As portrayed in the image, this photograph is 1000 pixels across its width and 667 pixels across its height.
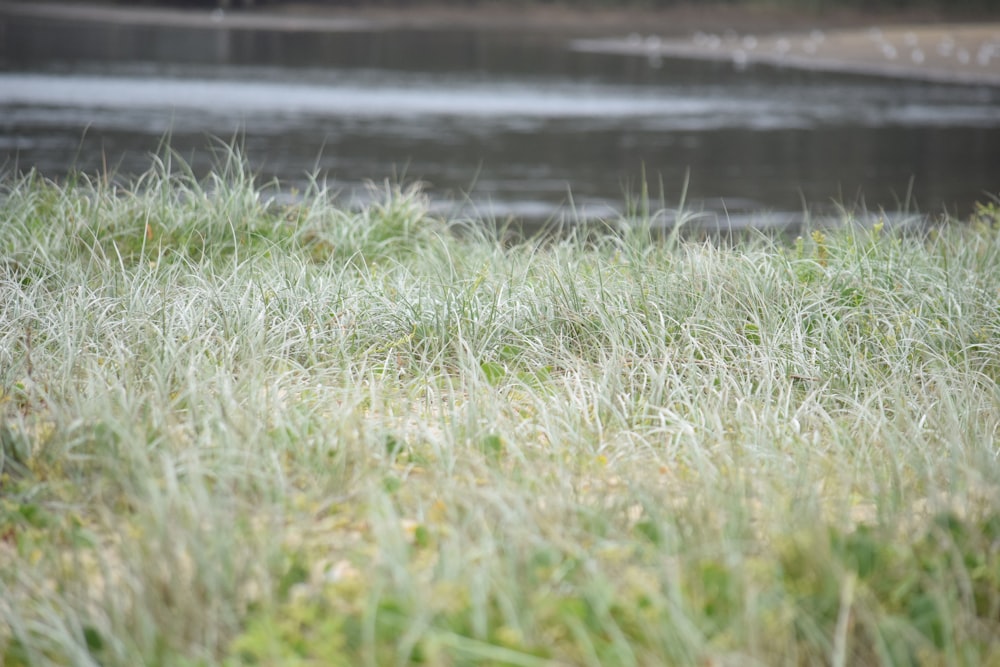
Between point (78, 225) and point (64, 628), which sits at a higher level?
point (78, 225)

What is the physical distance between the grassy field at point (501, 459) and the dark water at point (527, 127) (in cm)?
142

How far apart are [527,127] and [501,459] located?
17.0m

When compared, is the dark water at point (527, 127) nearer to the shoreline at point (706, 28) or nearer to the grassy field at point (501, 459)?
the grassy field at point (501, 459)

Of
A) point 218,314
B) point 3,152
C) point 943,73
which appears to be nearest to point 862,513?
point 218,314

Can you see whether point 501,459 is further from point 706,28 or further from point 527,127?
point 706,28

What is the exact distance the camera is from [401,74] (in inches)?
1287

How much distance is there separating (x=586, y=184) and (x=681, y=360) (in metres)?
9.66

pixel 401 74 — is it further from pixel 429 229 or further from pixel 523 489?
pixel 523 489

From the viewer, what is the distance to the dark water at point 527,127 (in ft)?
44.7

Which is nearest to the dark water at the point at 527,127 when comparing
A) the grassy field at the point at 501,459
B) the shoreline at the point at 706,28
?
the grassy field at the point at 501,459

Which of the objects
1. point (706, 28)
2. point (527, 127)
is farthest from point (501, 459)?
point (706, 28)

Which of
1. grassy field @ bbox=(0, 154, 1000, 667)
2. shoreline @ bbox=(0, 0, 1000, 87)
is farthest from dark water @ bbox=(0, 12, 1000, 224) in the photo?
shoreline @ bbox=(0, 0, 1000, 87)

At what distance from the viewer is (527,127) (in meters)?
20.3

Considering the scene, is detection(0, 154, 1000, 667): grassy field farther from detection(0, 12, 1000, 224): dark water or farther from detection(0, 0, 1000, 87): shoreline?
detection(0, 0, 1000, 87): shoreline
